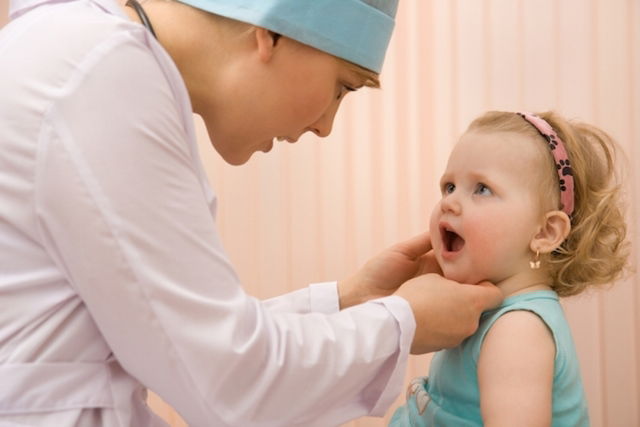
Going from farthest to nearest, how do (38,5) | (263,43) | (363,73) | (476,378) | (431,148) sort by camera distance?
(431,148) → (476,378) → (363,73) → (263,43) → (38,5)

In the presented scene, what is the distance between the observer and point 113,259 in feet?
3.19

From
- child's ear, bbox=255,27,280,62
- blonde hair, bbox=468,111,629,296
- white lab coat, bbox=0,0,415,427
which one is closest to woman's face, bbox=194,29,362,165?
child's ear, bbox=255,27,280,62

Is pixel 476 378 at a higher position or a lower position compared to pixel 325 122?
lower

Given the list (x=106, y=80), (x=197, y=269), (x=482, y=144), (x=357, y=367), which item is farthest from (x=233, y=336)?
(x=482, y=144)

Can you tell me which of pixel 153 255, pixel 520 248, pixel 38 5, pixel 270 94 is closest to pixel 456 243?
pixel 520 248

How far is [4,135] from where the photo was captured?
3.23 ft

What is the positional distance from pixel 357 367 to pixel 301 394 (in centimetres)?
10

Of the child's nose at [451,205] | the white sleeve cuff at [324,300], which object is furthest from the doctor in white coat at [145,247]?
the white sleeve cuff at [324,300]

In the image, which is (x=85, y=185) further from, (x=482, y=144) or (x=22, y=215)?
(x=482, y=144)

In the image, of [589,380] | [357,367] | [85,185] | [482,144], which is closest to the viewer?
[85,185]

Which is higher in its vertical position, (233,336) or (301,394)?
(233,336)

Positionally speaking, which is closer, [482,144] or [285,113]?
[285,113]

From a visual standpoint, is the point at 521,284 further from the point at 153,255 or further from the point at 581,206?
the point at 153,255

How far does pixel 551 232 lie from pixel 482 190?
151 mm
